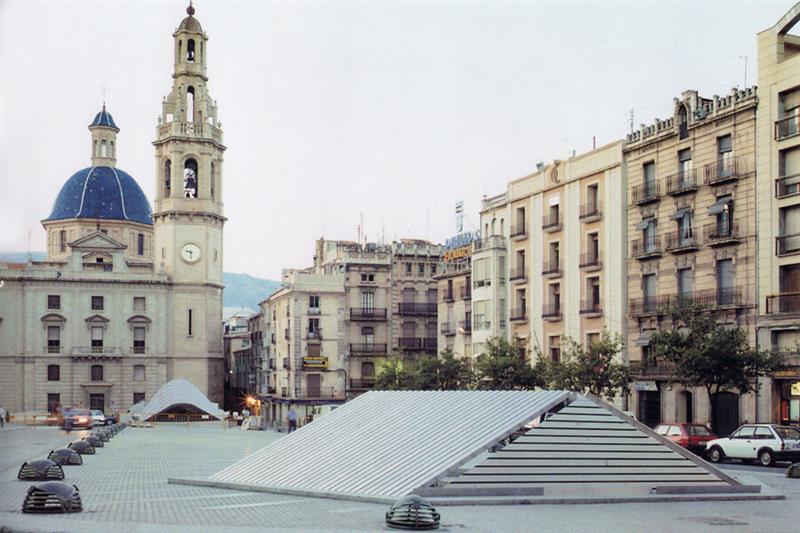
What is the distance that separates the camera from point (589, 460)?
24.1 m

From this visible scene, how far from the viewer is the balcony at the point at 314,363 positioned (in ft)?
283

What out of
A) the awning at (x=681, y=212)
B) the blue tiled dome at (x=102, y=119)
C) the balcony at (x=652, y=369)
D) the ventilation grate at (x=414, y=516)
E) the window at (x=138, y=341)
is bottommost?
the ventilation grate at (x=414, y=516)

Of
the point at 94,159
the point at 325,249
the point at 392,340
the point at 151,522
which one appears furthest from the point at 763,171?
the point at 94,159

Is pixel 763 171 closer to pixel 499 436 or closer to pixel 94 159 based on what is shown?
pixel 499 436

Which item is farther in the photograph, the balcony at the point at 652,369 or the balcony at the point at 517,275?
the balcony at the point at 517,275

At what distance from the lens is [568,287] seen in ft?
207

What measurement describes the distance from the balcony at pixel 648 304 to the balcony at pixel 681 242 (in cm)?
Result: 238

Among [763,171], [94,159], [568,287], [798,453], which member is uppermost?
[94,159]

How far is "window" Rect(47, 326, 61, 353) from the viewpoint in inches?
3462

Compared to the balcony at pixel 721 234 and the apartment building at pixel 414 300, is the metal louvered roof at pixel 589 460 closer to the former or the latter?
the balcony at pixel 721 234

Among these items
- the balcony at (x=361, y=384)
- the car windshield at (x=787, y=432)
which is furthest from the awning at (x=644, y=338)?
the balcony at (x=361, y=384)

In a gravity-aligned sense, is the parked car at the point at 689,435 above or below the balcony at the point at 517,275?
below

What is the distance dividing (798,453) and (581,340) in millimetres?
26968

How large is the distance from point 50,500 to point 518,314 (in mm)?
49358
